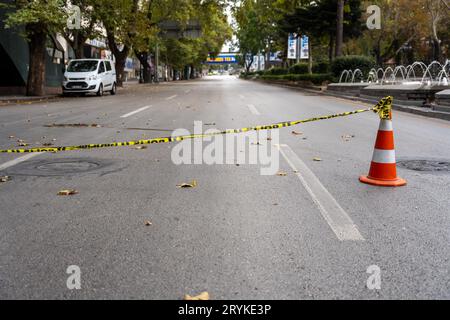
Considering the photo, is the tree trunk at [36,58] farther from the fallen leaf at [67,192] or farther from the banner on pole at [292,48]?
the banner on pole at [292,48]

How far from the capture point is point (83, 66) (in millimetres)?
26016

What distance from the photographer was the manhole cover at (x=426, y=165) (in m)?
6.74

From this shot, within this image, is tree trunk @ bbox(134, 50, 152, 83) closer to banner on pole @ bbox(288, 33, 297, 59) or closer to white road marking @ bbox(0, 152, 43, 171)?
banner on pole @ bbox(288, 33, 297, 59)

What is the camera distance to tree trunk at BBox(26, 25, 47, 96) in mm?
23297

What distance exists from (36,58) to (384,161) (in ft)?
71.2

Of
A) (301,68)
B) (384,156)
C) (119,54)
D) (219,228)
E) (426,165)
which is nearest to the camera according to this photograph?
(219,228)

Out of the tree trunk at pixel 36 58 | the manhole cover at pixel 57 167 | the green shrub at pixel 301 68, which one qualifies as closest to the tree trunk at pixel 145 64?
Answer: the green shrub at pixel 301 68

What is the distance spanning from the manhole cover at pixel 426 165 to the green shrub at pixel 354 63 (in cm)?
2340

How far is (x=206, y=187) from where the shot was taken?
5.74 m

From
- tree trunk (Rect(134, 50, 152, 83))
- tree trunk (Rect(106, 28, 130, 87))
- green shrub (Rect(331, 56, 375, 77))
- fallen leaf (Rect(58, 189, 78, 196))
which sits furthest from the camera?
tree trunk (Rect(134, 50, 152, 83))

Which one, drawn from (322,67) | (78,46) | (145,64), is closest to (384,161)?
(78,46)

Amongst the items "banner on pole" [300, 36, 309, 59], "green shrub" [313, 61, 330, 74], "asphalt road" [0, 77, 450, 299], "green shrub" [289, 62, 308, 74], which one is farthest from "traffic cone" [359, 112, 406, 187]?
"green shrub" [289, 62, 308, 74]

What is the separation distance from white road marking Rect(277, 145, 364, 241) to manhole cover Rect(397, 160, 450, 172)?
4.78ft

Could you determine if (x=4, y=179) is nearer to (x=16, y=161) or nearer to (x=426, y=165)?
(x=16, y=161)
